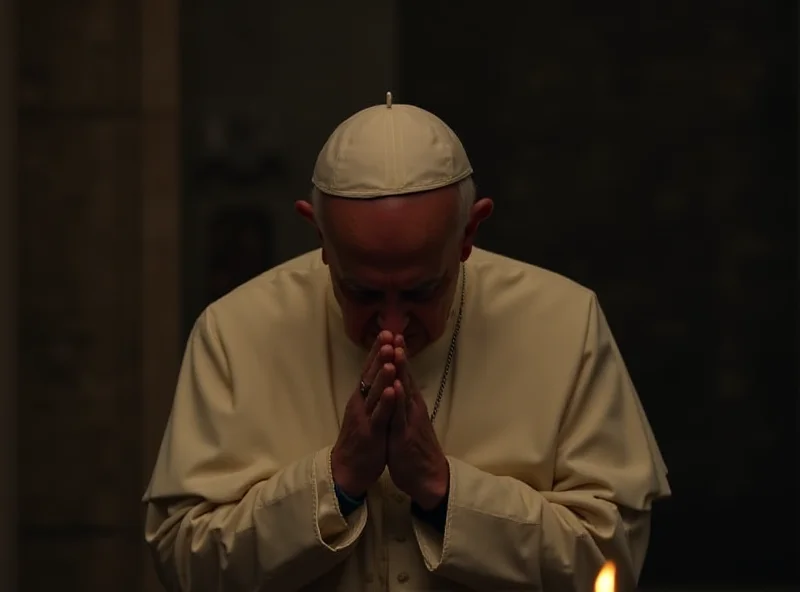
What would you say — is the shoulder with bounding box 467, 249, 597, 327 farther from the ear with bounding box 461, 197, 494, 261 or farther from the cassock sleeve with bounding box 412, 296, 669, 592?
the ear with bounding box 461, 197, 494, 261

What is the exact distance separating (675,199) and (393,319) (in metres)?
2.58

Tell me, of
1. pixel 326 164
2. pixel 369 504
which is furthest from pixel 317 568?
pixel 326 164

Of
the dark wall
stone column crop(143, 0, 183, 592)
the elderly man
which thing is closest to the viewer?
the elderly man

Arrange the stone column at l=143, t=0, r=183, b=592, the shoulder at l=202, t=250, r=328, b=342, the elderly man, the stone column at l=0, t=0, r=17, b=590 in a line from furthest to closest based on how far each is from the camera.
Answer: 1. the stone column at l=143, t=0, r=183, b=592
2. the stone column at l=0, t=0, r=17, b=590
3. the shoulder at l=202, t=250, r=328, b=342
4. the elderly man

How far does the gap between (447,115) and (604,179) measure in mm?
549

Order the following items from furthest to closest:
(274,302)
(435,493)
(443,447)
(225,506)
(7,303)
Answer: (7,303) < (274,302) < (443,447) < (225,506) < (435,493)

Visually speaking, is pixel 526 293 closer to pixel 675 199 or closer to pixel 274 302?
pixel 274 302

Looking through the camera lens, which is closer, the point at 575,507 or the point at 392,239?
the point at 392,239

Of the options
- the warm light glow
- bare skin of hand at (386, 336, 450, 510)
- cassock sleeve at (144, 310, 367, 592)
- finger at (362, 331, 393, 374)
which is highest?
finger at (362, 331, 393, 374)

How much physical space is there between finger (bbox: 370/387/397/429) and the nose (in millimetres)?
209

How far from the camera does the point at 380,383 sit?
3793 mm

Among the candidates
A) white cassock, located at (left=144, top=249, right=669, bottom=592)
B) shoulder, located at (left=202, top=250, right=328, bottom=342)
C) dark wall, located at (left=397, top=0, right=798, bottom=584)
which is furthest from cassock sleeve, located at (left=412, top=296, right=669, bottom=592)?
dark wall, located at (left=397, top=0, right=798, bottom=584)

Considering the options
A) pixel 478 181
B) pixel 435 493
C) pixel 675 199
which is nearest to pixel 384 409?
pixel 435 493

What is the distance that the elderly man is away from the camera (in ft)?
12.8
